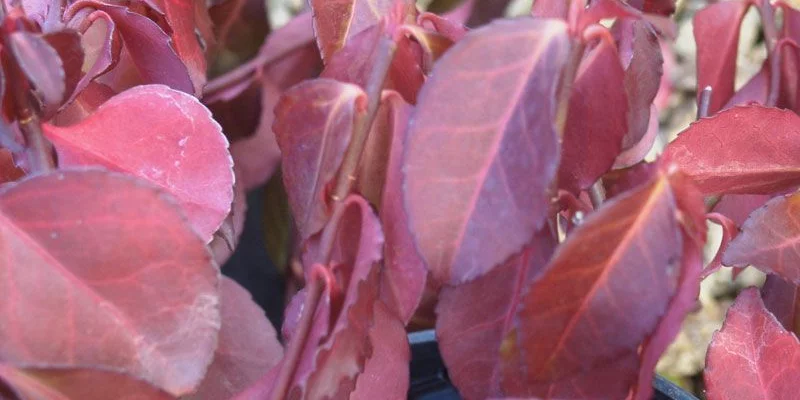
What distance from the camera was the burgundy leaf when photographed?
34cm

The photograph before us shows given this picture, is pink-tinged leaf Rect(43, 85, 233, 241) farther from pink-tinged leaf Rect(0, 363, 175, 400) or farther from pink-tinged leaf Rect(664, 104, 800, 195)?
pink-tinged leaf Rect(664, 104, 800, 195)

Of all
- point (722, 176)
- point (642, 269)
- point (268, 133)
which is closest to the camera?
point (642, 269)

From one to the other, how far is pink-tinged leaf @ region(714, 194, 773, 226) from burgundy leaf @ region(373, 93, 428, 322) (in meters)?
0.22

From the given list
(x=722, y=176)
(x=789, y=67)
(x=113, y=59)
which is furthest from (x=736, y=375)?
(x=113, y=59)

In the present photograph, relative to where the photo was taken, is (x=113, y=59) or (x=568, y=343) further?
(x=113, y=59)

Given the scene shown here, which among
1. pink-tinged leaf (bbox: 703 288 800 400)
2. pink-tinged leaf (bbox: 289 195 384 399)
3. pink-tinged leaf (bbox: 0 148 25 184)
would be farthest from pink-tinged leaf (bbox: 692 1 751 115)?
pink-tinged leaf (bbox: 0 148 25 184)

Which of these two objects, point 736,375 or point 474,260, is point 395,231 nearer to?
point 474,260

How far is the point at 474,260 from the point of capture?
0.28 m

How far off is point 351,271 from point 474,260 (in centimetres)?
6

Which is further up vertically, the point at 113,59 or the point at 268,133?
the point at 113,59

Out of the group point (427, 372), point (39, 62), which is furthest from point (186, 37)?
point (427, 372)

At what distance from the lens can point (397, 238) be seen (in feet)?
1.12

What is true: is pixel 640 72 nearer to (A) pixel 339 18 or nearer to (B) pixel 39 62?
(A) pixel 339 18

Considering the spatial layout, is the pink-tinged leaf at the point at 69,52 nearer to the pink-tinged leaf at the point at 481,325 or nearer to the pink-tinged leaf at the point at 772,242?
the pink-tinged leaf at the point at 481,325
